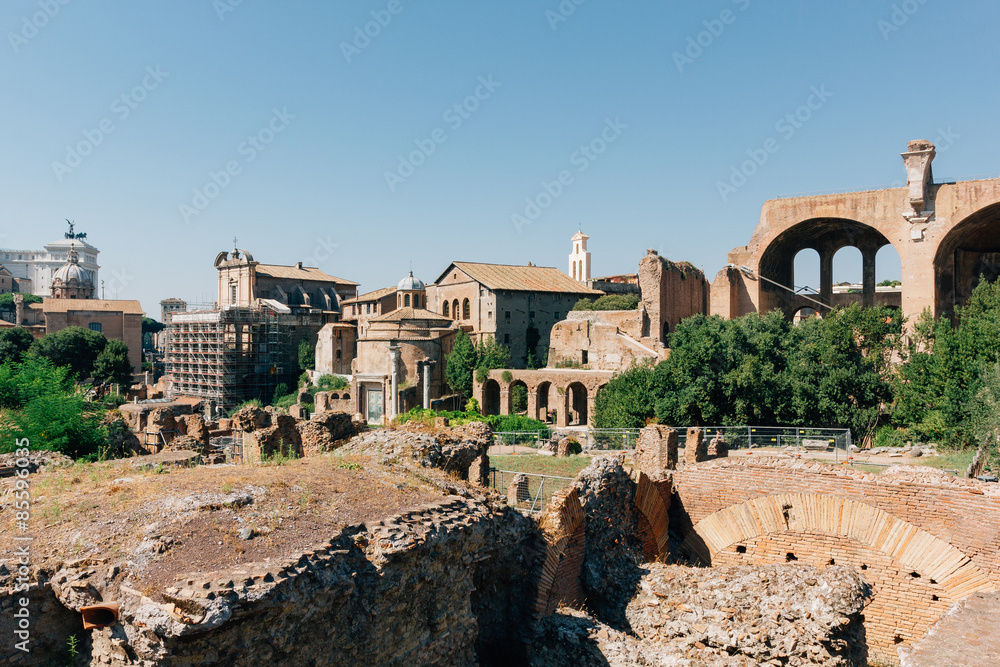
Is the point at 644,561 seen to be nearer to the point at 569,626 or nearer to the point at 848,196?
the point at 569,626

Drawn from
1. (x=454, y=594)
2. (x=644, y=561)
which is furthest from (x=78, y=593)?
(x=644, y=561)

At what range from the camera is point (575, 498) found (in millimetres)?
7730

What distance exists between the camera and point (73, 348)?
45.8 metres

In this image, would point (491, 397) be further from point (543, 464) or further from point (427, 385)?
point (543, 464)

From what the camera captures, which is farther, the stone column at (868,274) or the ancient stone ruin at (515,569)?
the stone column at (868,274)

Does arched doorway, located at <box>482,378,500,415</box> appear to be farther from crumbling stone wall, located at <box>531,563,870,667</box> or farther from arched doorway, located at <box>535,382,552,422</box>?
crumbling stone wall, located at <box>531,563,870,667</box>

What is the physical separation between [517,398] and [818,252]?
16.6 m

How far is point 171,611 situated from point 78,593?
0.97 m

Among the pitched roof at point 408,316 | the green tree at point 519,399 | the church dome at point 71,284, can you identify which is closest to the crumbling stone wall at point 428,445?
the green tree at point 519,399

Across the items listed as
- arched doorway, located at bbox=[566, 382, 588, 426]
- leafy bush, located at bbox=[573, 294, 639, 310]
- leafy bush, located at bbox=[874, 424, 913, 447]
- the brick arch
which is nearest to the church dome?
leafy bush, located at bbox=[573, 294, 639, 310]

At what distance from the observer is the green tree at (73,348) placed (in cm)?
4450

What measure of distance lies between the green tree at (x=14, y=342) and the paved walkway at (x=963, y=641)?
52218mm

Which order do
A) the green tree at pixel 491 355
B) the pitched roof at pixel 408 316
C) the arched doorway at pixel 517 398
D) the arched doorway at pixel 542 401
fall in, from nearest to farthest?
the arched doorway at pixel 542 401 < the arched doorway at pixel 517 398 < the green tree at pixel 491 355 < the pitched roof at pixel 408 316

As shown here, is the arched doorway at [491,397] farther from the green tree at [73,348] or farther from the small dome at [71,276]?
the small dome at [71,276]
